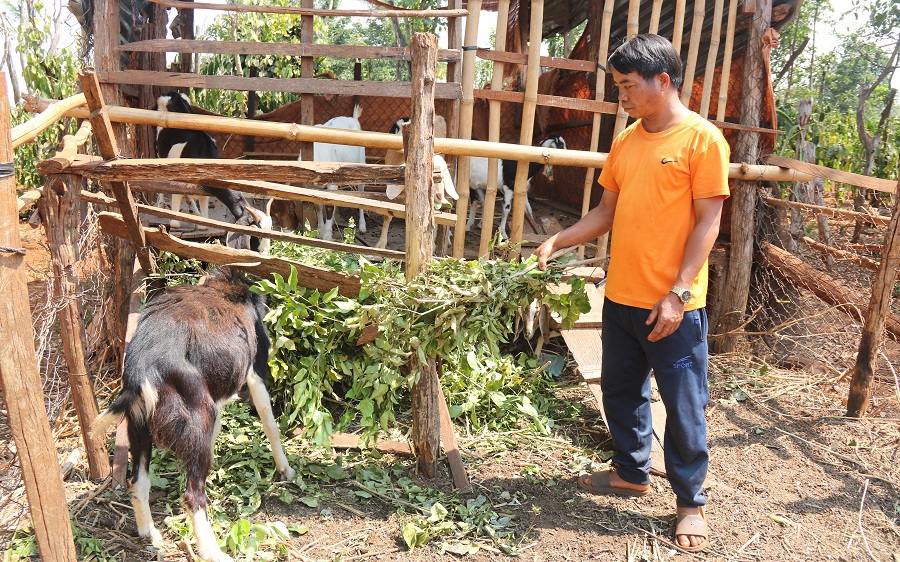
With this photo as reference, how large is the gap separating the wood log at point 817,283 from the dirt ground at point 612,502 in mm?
662

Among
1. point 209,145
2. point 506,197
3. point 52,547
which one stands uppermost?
point 209,145

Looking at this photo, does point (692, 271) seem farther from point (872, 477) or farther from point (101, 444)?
point (101, 444)

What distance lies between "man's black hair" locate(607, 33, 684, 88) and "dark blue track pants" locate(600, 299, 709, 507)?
1.06 m

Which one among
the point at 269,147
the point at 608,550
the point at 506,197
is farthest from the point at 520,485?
the point at 269,147

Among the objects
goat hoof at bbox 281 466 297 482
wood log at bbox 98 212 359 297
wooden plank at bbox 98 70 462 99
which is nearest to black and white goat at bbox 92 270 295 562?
wood log at bbox 98 212 359 297

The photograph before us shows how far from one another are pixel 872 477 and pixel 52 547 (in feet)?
13.6

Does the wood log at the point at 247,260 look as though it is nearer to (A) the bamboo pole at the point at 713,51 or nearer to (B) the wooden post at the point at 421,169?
(B) the wooden post at the point at 421,169

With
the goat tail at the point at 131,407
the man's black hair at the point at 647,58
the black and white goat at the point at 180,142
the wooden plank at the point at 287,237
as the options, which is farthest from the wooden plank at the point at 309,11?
the goat tail at the point at 131,407

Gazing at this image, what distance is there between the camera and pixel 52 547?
224 cm

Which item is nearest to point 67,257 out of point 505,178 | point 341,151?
point 341,151

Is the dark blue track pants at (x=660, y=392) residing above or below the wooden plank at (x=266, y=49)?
below

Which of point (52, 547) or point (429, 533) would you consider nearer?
point (52, 547)

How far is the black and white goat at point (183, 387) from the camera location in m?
2.81

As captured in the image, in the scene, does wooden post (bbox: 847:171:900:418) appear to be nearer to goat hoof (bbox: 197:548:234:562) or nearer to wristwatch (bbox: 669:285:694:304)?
wristwatch (bbox: 669:285:694:304)
